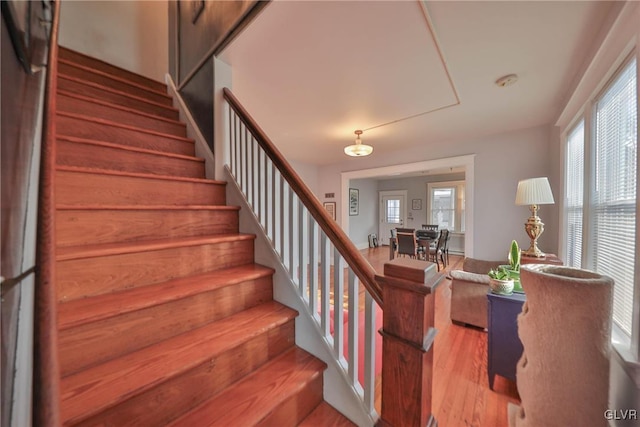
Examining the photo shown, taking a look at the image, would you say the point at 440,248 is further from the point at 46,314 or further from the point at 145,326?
the point at 46,314

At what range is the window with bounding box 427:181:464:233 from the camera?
23.3 ft

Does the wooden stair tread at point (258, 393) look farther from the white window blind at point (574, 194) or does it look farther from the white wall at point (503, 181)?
the white wall at point (503, 181)

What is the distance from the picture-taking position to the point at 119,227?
1.33m

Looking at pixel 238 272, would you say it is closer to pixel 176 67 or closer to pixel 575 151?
pixel 176 67

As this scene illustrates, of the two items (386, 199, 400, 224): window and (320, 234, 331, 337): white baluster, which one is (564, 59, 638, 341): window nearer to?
(320, 234, 331, 337): white baluster

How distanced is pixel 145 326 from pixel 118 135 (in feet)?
5.12

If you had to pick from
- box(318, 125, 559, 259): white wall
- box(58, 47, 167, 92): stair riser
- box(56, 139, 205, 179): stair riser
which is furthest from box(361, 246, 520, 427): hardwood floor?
box(58, 47, 167, 92): stair riser

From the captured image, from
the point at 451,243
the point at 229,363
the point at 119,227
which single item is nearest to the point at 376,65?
the point at 119,227

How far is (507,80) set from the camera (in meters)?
2.08

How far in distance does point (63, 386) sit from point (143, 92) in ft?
9.12

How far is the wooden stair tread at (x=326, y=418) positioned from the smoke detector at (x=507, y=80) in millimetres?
2736

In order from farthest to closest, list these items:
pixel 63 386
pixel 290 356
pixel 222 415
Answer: pixel 290 356, pixel 222 415, pixel 63 386

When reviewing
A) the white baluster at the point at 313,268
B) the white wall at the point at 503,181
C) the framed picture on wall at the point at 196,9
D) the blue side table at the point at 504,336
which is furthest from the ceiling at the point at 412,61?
the blue side table at the point at 504,336

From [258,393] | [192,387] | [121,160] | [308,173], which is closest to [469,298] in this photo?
[258,393]
